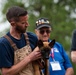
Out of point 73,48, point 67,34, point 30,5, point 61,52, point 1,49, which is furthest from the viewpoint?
point 30,5

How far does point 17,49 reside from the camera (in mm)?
5602

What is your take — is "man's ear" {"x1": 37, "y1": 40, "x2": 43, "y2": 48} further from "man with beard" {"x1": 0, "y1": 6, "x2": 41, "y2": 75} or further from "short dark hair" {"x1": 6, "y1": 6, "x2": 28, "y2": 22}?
"short dark hair" {"x1": 6, "y1": 6, "x2": 28, "y2": 22}

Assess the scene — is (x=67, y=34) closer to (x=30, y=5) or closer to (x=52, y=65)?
(x=30, y=5)

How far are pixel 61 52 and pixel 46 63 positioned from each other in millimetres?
1271

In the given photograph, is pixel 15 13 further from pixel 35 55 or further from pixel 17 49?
pixel 35 55

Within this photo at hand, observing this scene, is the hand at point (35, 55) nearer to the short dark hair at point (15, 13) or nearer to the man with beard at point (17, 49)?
the man with beard at point (17, 49)

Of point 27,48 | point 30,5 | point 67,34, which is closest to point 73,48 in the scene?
point 27,48

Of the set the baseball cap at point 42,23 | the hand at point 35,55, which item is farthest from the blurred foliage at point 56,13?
the hand at point 35,55

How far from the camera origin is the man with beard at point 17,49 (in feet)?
18.3

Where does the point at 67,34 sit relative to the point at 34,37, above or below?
below

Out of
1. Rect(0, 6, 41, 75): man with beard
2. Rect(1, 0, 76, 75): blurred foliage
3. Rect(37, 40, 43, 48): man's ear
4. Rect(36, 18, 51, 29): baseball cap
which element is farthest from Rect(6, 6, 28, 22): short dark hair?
Rect(1, 0, 76, 75): blurred foliage

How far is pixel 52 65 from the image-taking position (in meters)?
6.75

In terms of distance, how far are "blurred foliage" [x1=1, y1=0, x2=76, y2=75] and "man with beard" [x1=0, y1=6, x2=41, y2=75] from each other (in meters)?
15.6

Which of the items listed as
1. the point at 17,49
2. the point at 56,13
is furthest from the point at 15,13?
the point at 56,13
